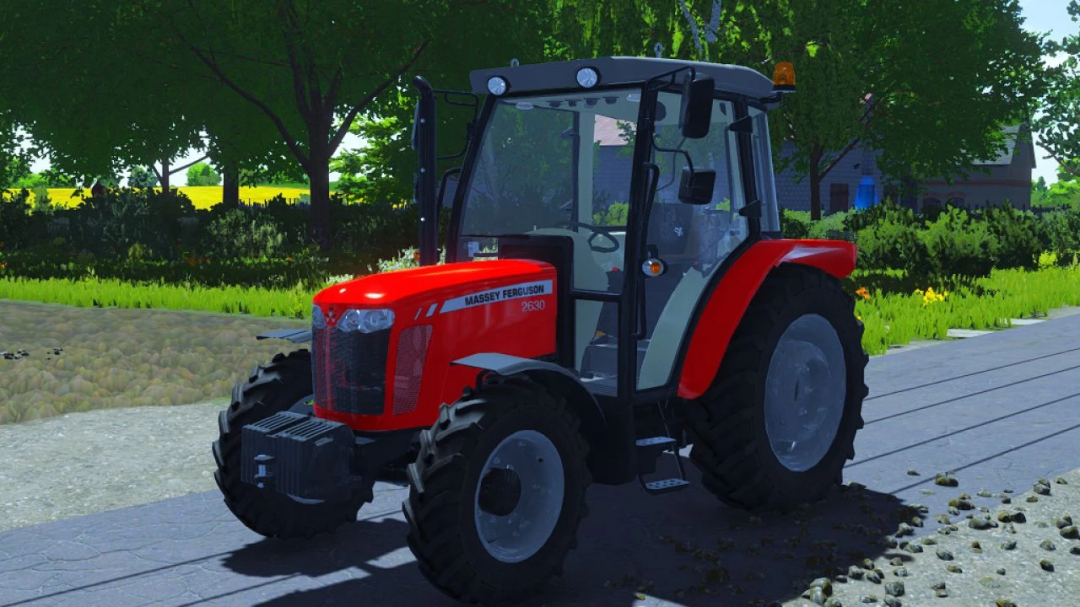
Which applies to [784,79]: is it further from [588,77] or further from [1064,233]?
[1064,233]

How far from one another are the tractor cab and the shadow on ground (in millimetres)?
803

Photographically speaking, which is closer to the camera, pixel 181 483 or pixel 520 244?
pixel 520 244

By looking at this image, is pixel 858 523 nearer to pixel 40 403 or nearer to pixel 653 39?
pixel 40 403

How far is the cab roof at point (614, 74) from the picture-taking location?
580cm

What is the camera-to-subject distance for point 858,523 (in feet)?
20.4

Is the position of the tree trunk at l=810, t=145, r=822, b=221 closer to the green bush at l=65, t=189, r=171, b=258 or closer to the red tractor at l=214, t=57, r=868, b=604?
the green bush at l=65, t=189, r=171, b=258

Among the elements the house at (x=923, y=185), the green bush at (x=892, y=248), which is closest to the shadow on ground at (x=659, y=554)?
the green bush at (x=892, y=248)

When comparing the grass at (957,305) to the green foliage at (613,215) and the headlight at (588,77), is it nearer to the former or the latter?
the green foliage at (613,215)

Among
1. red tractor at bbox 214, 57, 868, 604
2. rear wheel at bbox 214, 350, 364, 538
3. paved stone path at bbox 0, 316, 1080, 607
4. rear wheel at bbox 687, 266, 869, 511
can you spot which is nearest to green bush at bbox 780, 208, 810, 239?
paved stone path at bbox 0, 316, 1080, 607

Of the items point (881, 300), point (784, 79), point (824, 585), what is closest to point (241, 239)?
point (881, 300)

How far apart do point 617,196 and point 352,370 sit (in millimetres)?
1819

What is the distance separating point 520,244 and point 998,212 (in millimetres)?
20811

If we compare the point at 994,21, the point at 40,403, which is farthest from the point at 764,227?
the point at 994,21

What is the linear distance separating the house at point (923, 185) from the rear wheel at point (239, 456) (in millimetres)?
33541
